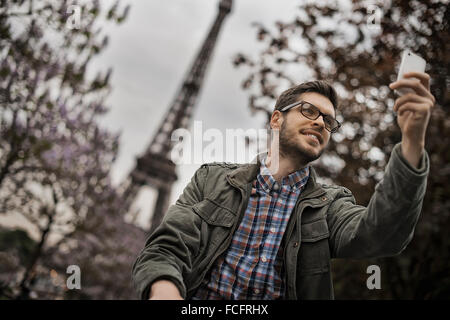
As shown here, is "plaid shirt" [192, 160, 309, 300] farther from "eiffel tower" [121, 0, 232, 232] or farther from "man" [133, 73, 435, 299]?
"eiffel tower" [121, 0, 232, 232]

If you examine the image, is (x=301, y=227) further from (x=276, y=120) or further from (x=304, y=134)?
(x=276, y=120)

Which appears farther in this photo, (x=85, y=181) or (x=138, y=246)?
(x=138, y=246)

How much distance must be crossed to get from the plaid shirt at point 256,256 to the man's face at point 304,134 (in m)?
0.18

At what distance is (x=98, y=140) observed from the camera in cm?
1321

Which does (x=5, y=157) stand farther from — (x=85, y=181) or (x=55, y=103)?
(x=85, y=181)

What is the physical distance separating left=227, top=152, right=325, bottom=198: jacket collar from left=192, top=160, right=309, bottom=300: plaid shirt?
59 mm

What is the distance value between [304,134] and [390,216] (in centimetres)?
60

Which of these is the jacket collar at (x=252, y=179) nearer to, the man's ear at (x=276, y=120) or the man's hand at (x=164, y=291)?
the man's ear at (x=276, y=120)

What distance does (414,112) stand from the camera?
150 cm

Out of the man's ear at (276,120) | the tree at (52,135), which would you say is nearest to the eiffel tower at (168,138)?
the tree at (52,135)

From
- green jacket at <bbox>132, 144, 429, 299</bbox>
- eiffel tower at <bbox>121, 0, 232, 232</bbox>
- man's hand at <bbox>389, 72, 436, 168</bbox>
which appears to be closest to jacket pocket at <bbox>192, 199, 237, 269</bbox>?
green jacket at <bbox>132, 144, 429, 299</bbox>

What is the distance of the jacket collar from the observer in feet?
6.65
